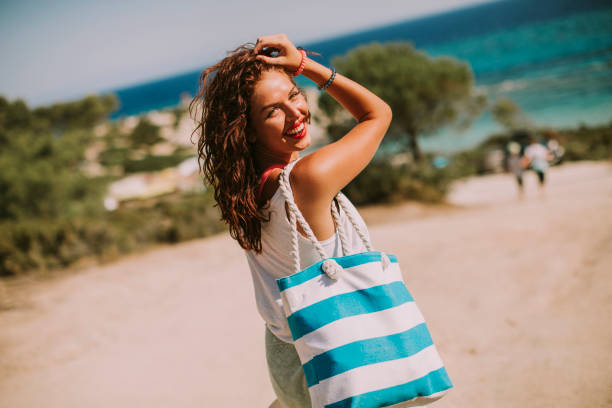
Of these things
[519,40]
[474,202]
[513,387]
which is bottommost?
[474,202]

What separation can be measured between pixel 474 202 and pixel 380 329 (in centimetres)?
1162

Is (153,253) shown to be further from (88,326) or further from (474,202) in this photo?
(474,202)

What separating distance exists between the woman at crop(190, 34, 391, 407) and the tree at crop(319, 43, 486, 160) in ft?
33.9

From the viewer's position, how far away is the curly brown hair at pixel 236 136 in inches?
49.1

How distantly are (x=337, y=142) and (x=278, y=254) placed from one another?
16.1 inches

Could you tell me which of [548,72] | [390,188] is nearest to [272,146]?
[390,188]

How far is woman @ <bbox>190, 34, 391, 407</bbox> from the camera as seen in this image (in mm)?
1201

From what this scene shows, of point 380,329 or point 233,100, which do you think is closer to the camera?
point 380,329

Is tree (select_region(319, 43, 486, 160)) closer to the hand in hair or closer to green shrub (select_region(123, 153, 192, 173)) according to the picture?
the hand in hair

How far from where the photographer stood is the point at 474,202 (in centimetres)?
1173

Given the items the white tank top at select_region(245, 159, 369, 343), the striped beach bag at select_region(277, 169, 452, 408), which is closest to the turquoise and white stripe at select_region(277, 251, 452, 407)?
the striped beach bag at select_region(277, 169, 452, 408)

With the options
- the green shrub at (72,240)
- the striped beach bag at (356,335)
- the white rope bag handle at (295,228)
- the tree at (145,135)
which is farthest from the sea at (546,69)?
the tree at (145,135)

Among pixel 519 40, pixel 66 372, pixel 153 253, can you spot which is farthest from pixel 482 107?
pixel 519 40

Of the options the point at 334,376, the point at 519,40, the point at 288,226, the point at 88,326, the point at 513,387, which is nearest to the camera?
the point at 334,376
